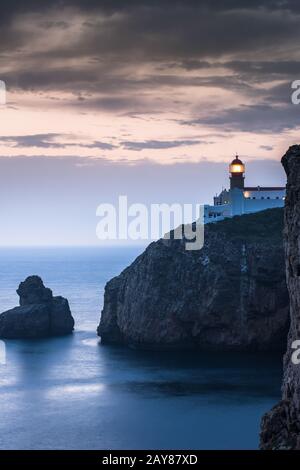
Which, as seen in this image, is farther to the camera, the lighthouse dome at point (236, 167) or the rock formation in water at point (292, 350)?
the lighthouse dome at point (236, 167)

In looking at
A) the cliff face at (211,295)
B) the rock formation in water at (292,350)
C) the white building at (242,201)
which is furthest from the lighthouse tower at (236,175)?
→ the rock formation in water at (292,350)

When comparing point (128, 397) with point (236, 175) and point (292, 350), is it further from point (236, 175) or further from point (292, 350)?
point (236, 175)

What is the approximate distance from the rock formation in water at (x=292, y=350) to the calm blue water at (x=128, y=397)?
1011 inches

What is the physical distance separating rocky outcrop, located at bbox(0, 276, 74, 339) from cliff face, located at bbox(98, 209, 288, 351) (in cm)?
1231

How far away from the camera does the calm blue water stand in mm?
72125

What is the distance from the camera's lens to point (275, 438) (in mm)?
41344


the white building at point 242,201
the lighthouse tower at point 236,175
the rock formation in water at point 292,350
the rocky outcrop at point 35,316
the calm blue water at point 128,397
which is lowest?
the calm blue water at point 128,397

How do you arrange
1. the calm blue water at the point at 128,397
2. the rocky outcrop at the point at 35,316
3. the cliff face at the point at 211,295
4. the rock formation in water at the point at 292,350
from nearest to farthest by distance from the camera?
the rock formation in water at the point at 292,350
the calm blue water at the point at 128,397
the cliff face at the point at 211,295
the rocky outcrop at the point at 35,316

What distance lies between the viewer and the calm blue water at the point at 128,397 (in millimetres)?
72125

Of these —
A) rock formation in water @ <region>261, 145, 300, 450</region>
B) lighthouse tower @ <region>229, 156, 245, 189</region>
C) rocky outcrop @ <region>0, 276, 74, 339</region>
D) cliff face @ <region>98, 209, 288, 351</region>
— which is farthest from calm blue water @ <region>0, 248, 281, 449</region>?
lighthouse tower @ <region>229, 156, 245, 189</region>

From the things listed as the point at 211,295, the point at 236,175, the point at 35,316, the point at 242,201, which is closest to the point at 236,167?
the point at 236,175

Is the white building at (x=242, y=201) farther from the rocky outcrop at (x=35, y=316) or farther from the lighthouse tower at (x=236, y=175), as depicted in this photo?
the rocky outcrop at (x=35, y=316)

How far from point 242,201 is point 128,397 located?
54.0 m
